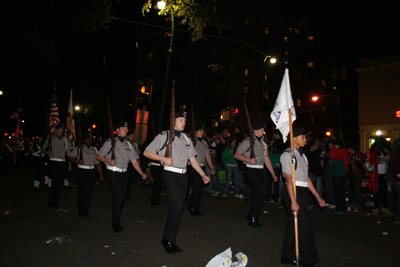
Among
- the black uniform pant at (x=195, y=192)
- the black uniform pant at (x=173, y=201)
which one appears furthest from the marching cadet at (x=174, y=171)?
the black uniform pant at (x=195, y=192)

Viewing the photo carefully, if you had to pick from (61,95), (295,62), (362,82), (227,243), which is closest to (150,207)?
(227,243)

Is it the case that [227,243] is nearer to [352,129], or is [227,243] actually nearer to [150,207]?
[150,207]

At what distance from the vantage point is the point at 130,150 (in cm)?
643

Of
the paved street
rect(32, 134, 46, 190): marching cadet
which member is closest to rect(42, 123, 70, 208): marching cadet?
the paved street

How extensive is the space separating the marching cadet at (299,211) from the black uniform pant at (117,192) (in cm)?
310

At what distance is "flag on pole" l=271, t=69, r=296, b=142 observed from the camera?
464 centimetres

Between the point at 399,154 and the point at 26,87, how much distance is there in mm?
28462

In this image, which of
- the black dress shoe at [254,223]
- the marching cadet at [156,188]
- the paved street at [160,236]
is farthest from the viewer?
the marching cadet at [156,188]

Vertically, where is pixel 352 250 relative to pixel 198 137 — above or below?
below

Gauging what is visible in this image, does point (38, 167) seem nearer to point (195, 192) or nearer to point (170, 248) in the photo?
point (195, 192)

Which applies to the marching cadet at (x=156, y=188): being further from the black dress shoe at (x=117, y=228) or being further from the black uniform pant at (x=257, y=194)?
the black uniform pant at (x=257, y=194)

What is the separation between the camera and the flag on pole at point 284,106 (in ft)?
15.2

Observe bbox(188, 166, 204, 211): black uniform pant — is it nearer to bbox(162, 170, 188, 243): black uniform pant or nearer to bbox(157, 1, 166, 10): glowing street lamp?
bbox(162, 170, 188, 243): black uniform pant

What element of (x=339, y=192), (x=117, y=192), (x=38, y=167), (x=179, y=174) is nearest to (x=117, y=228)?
(x=117, y=192)
